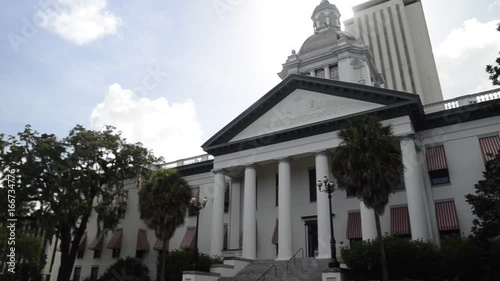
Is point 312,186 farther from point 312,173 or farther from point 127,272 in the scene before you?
point 127,272

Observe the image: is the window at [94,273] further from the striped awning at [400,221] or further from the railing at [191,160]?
the striped awning at [400,221]

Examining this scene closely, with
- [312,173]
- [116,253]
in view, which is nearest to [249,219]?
[312,173]

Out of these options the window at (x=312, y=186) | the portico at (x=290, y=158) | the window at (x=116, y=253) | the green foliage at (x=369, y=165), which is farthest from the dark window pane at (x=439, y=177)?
the window at (x=116, y=253)

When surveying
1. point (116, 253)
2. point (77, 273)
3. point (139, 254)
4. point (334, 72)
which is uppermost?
point (334, 72)

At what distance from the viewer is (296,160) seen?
95.9 ft

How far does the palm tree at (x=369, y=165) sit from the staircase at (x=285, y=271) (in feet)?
18.0

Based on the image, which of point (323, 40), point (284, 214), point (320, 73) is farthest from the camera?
point (323, 40)

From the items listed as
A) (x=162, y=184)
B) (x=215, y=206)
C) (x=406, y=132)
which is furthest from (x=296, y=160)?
(x=162, y=184)

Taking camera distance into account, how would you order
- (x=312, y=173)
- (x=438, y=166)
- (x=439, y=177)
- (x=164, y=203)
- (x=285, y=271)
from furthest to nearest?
(x=312, y=173)
(x=439, y=177)
(x=438, y=166)
(x=164, y=203)
(x=285, y=271)

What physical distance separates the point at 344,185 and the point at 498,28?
881cm

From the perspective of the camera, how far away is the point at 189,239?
3148 cm

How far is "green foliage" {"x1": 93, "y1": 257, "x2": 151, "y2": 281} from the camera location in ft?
97.2

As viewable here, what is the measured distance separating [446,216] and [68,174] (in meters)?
24.6

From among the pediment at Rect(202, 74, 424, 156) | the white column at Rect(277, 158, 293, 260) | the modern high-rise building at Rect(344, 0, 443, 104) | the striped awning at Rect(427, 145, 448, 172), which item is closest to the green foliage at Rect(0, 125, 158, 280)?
the pediment at Rect(202, 74, 424, 156)
